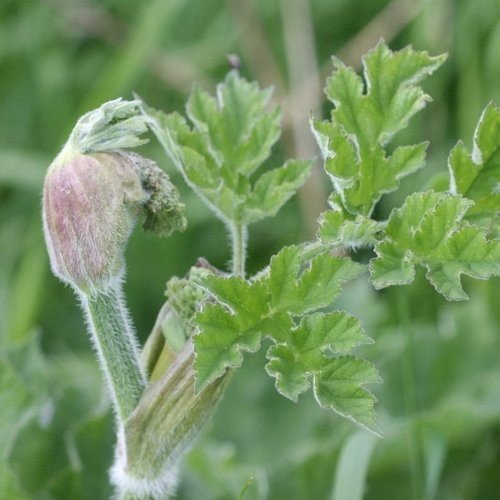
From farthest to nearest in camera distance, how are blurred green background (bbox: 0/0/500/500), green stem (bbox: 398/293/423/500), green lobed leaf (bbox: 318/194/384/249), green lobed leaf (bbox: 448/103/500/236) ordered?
1. blurred green background (bbox: 0/0/500/500)
2. green stem (bbox: 398/293/423/500)
3. green lobed leaf (bbox: 448/103/500/236)
4. green lobed leaf (bbox: 318/194/384/249)

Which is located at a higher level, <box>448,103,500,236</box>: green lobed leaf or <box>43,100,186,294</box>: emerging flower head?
<box>43,100,186,294</box>: emerging flower head

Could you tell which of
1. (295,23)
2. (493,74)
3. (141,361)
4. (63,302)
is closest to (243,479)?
(141,361)

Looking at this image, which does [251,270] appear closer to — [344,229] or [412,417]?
[412,417]

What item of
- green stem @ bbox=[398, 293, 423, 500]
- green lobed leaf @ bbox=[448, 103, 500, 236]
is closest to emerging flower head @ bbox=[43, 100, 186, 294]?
green lobed leaf @ bbox=[448, 103, 500, 236]

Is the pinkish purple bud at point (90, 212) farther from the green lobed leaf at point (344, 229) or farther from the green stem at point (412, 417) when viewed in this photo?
the green stem at point (412, 417)

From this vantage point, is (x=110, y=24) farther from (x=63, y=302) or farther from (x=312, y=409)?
(x=312, y=409)

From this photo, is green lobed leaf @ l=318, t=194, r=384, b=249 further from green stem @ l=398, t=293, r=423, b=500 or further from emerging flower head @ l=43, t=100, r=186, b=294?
green stem @ l=398, t=293, r=423, b=500

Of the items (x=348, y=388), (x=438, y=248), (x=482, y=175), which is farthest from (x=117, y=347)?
(x=482, y=175)

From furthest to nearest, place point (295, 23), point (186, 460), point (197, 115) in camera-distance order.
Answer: point (295, 23) < point (186, 460) < point (197, 115)

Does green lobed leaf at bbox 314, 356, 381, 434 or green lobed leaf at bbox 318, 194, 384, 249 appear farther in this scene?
green lobed leaf at bbox 318, 194, 384, 249
